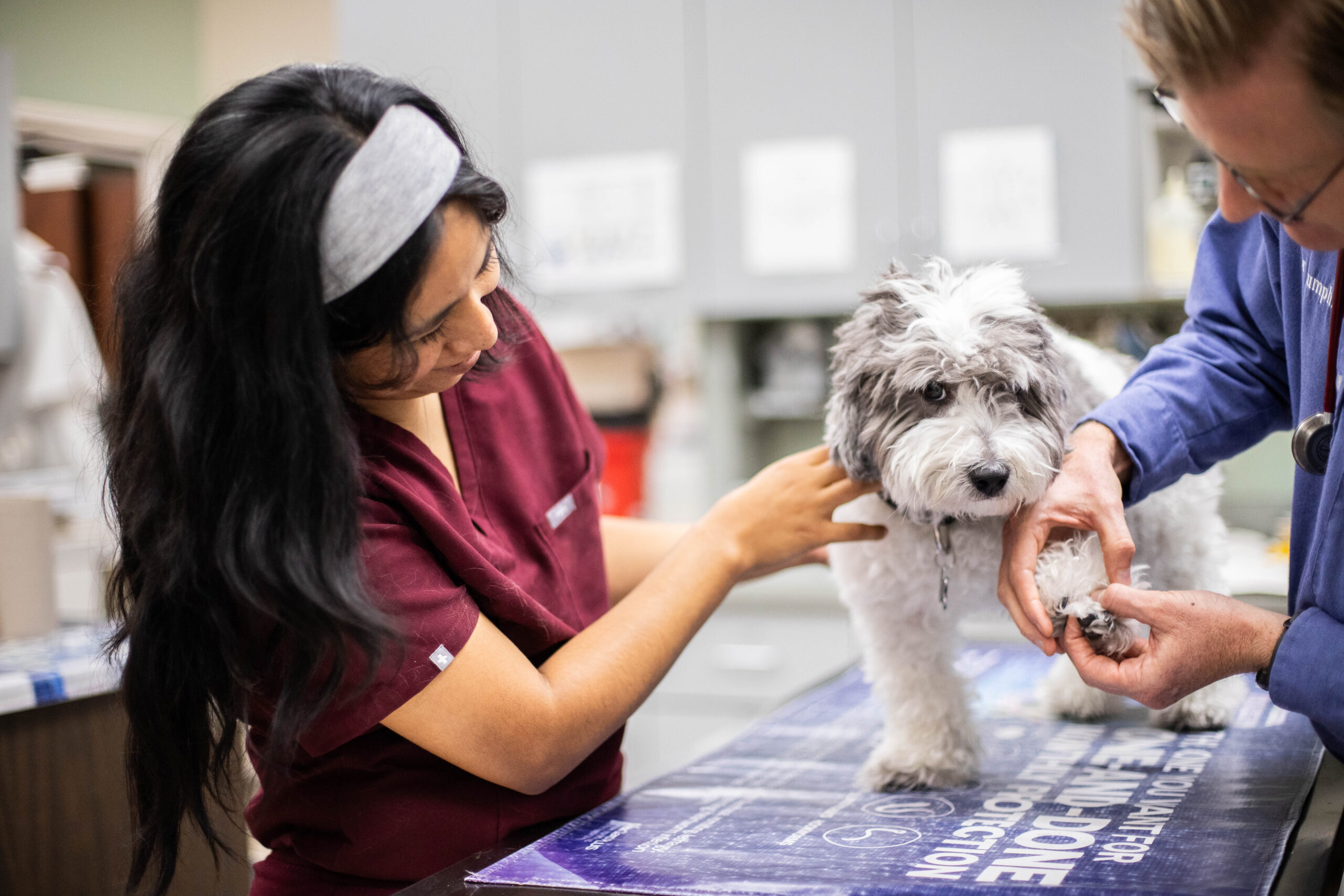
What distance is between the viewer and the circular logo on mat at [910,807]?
3.71 feet

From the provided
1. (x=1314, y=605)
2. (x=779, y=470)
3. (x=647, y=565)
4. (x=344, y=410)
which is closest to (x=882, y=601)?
(x=779, y=470)

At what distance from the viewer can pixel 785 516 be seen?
4.02ft

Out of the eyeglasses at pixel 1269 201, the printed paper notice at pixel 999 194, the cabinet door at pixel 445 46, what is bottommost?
the eyeglasses at pixel 1269 201

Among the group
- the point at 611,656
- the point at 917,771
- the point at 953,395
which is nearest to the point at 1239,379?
the point at 953,395

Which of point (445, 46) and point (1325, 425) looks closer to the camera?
point (1325, 425)

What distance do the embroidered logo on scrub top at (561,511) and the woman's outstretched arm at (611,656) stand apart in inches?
6.0

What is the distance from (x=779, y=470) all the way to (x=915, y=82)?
236 centimetres

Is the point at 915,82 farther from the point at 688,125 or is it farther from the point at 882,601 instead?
the point at 882,601

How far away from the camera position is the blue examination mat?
913 mm

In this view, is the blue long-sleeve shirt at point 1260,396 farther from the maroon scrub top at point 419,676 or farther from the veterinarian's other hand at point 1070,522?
the maroon scrub top at point 419,676

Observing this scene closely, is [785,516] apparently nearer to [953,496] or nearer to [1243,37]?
[953,496]

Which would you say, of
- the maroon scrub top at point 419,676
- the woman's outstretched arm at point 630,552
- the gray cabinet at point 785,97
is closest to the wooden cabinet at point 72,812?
the maroon scrub top at point 419,676

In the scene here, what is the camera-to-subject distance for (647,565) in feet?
5.09

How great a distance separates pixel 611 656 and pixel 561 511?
0.79ft
